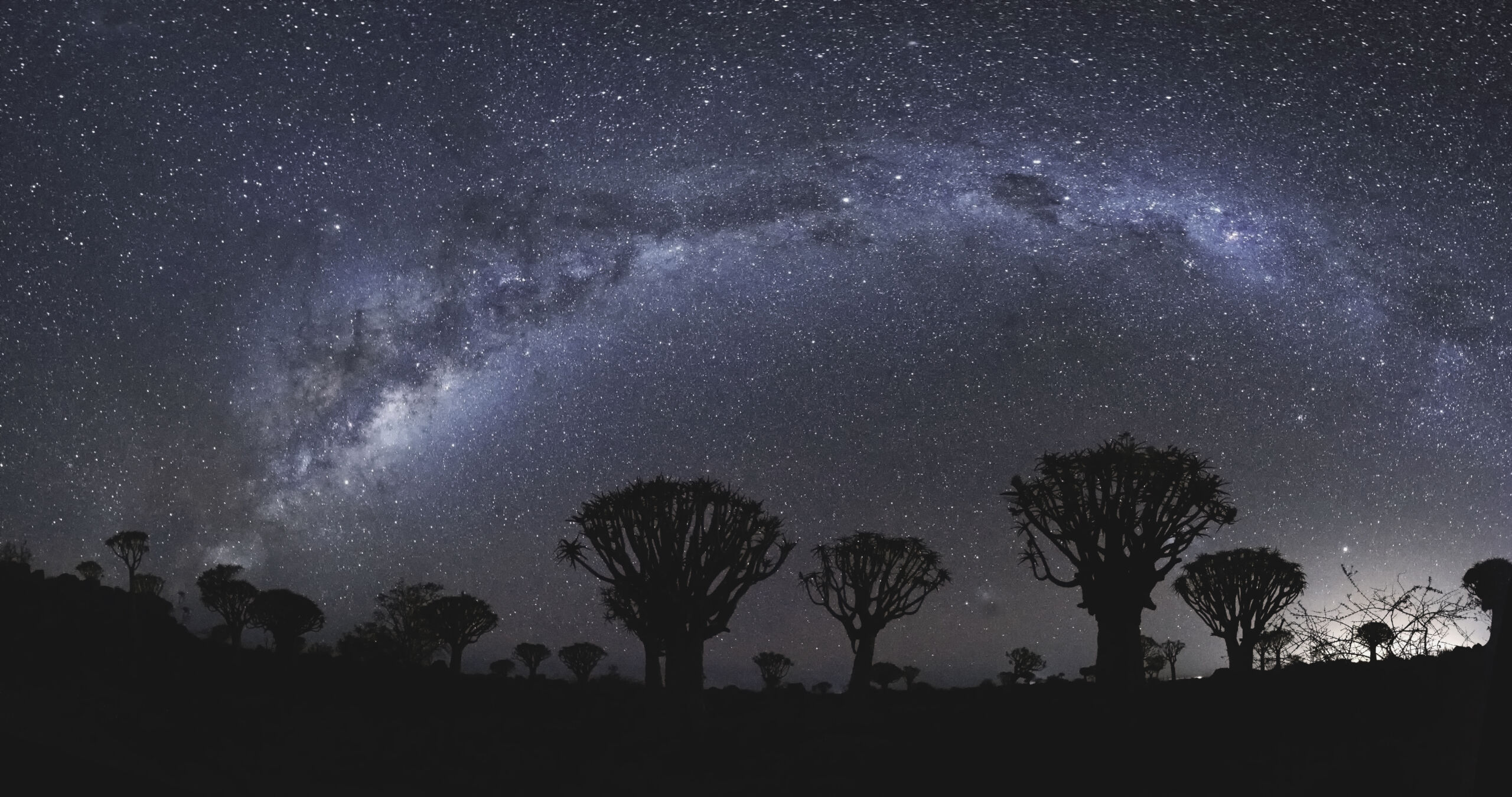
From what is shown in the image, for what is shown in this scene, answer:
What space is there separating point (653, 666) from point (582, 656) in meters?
34.5

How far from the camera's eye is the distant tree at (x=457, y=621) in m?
40.8

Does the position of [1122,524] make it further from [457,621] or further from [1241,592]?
[457,621]

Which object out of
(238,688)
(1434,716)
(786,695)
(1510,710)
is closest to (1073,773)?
(1434,716)

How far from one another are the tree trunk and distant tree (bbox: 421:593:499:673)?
22.2m

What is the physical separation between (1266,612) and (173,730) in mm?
31080

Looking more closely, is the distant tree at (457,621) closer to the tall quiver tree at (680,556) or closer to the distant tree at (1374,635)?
the tall quiver tree at (680,556)

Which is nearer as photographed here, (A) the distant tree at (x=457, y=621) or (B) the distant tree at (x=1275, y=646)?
(B) the distant tree at (x=1275, y=646)

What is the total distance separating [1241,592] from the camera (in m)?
27.0

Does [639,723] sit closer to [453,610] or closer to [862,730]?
[862,730]

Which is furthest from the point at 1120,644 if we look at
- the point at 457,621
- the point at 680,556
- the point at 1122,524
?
the point at 457,621

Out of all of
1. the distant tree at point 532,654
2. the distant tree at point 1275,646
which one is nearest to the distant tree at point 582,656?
the distant tree at point 532,654

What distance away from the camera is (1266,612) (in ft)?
87.7

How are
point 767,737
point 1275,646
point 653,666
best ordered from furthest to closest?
point 653,666 < point 767,737 < point 1275,646

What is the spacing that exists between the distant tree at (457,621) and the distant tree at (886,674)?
79.7 ft
